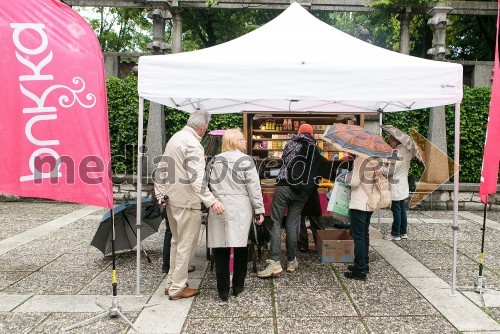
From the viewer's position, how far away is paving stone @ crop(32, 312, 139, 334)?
3.65 metres

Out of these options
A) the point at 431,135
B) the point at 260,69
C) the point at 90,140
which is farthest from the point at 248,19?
the point at 90,140

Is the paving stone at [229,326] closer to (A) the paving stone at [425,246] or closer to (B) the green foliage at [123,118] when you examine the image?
(A) the paving stone at [425,246]

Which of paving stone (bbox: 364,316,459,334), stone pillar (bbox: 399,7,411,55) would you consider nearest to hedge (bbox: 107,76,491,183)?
stone pillar (bbox: 399,7,411,55)

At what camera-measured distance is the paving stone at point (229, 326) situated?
3.63 m

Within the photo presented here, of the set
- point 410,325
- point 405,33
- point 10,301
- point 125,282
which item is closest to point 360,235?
point 410,325

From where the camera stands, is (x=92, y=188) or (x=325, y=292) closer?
(x=92, y=188)

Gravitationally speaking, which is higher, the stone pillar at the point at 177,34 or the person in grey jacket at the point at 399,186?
the stone pillar at the point at 177,34

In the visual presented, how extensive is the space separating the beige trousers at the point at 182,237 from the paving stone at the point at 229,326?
0.52 m

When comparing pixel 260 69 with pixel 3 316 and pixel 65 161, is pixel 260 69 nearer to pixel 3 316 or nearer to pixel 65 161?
pixel 65 161

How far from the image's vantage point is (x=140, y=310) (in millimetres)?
4090

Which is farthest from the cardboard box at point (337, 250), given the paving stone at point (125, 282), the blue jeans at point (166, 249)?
the paving stone at point (125, 282)

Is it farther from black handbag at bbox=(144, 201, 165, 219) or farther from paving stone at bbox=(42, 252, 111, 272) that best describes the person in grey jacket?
paving stone at bbox=(42, 252, 111, 272)

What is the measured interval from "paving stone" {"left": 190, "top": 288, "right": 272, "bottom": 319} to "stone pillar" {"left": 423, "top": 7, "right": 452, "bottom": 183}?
7.00m

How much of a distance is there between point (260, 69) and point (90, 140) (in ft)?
6.25
